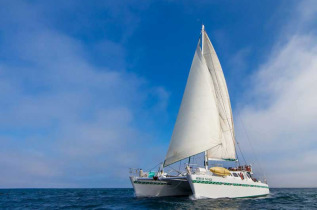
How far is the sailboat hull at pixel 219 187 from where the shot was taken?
68.7 feet

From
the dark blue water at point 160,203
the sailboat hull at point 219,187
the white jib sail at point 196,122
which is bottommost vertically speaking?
the dark blue water at point 160,203

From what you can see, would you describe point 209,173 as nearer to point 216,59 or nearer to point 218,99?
point 218,99

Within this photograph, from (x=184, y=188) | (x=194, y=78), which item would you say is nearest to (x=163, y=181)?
(x=184, y=188)

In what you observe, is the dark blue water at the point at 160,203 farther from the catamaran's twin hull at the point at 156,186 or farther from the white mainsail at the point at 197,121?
the white mainsail at the point at 197,121

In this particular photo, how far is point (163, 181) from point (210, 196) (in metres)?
5.14

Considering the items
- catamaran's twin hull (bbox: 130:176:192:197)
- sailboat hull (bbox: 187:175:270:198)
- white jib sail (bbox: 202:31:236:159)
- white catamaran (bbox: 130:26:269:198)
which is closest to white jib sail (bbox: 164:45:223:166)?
Answer: white catamaran (bbox: 130:26:269:198)

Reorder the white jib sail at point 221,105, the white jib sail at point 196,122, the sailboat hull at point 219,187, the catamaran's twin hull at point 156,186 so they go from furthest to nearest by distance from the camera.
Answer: the white jib sail at point 221,105 < the catamaran's twin hull at point 156,186 < the white jib sail at point 196,122 < the sailboat hull at point 219,187

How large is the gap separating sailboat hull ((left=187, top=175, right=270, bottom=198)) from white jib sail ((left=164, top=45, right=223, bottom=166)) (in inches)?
120

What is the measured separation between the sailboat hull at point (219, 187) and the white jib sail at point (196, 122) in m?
3.04

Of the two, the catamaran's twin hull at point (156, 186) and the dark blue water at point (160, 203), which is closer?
the dark blue water at point (160, 203)

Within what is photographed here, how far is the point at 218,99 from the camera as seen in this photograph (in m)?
34.0

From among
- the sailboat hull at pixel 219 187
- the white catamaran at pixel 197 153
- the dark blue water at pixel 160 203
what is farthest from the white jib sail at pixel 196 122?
the dark blue water at pixel 160 203

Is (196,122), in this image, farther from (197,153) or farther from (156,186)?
(156,186)

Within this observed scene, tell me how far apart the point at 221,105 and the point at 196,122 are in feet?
34.4
